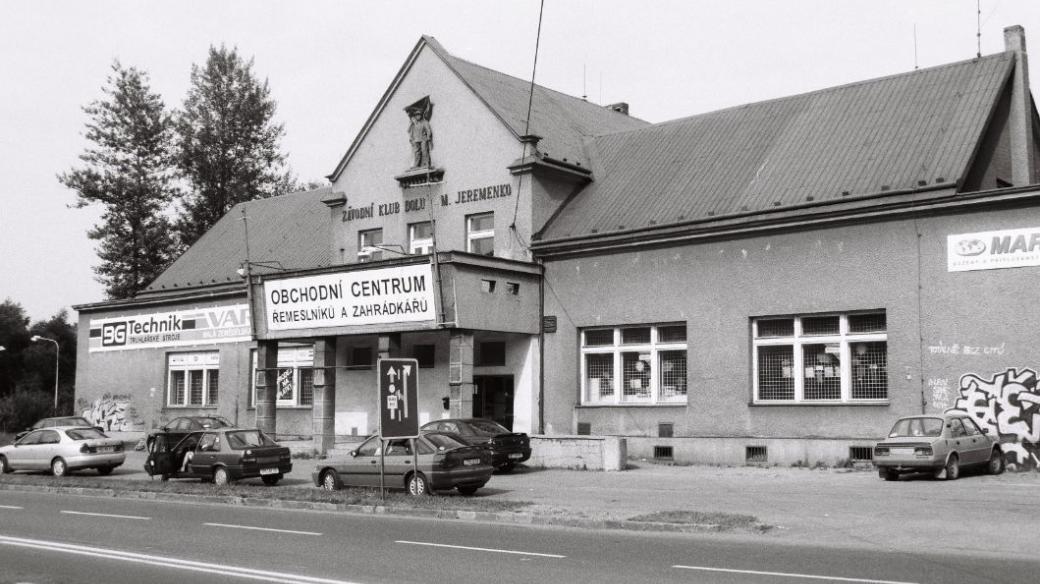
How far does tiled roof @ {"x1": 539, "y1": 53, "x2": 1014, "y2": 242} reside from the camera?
26.2 m

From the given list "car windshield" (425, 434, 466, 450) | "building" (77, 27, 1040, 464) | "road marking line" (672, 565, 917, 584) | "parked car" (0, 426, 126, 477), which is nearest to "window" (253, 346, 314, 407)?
"building" (77, 27, 1040, 464)

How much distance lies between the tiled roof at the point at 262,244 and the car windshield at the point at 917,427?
911 inches

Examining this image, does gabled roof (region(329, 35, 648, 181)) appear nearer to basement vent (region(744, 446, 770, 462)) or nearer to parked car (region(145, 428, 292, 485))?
basement vent (region(744, 446, 770, 462))

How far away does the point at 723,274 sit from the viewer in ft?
91.0

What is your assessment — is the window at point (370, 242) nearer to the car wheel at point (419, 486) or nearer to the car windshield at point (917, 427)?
the car wheel at point (419, 486)

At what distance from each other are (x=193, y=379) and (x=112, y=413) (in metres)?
4.82

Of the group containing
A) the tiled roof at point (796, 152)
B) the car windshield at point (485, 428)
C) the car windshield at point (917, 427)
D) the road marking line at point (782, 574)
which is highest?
the tiled roof at point (796, 152)

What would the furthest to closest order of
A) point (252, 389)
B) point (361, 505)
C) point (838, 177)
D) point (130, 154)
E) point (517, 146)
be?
point (130, 154), point (252, 389), point (517, 146), point (838, 177), point (361, 505)

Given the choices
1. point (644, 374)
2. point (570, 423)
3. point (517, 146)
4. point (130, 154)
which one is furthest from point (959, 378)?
point (130, 154)

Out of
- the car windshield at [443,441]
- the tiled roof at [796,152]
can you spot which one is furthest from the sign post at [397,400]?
the tiled roof at [796,152]

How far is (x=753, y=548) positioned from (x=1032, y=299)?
1343 cm

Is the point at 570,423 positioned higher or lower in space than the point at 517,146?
lower

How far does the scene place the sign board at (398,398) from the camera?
19.3 meters

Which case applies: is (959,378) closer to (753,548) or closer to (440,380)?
(753,548)
